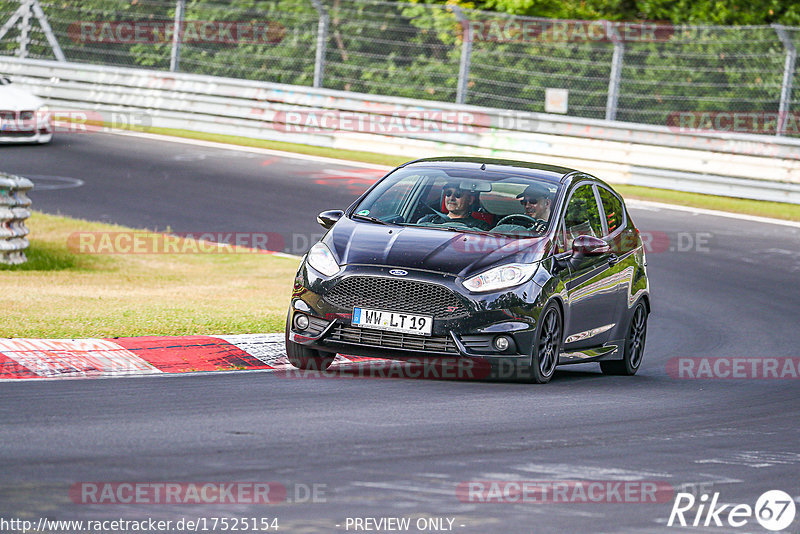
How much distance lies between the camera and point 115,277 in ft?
46.2

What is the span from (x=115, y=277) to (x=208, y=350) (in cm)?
447

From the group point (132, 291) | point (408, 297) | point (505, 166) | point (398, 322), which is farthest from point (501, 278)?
point (132, 291)

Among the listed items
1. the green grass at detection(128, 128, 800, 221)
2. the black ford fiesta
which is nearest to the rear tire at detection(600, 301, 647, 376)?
the black ford fiesta

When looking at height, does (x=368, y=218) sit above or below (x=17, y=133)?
above

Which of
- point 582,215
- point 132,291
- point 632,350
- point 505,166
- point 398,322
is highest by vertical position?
point 505,166

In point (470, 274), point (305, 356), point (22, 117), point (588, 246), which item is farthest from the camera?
point (22, 117)

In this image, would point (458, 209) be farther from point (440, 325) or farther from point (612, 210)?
point (612, 210)

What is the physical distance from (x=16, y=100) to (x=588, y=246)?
15.0m

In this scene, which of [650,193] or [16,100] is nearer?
[650,193]

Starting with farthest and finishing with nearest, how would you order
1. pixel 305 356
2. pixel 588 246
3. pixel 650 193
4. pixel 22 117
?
pixel 22 117
pixel 650 193
pixel 588 246
pixel 305 356

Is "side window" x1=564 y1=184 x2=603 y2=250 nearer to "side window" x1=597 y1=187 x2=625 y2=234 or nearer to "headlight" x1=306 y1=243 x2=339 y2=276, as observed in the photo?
"side window" x1=597 y1=187 x2=625 y2=234

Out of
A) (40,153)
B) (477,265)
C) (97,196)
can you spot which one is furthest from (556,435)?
(40,153)

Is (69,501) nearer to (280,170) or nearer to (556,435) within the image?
(556,435)

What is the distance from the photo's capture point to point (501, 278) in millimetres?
9188
